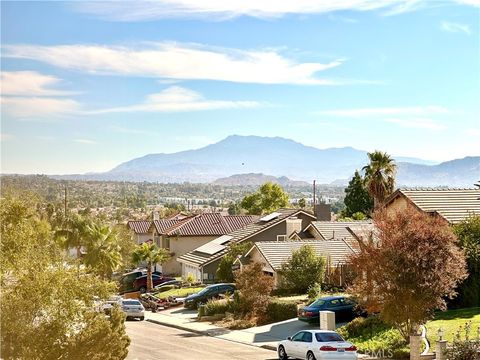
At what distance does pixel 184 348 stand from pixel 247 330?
6.18m

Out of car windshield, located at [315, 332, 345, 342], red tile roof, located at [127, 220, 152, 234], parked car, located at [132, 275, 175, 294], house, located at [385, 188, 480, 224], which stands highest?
house, located at [385, 188, 480, 224]

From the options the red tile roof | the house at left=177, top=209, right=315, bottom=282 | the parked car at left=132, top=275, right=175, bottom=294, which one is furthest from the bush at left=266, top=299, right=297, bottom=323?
the red tile roof

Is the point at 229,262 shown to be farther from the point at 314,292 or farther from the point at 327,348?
the point at 327,348

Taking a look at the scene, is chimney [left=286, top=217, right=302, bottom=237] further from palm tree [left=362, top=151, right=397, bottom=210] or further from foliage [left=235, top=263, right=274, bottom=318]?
foliage [left=235, top=263, right=274, bottom=318]

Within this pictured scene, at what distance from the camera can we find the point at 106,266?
60.1 m

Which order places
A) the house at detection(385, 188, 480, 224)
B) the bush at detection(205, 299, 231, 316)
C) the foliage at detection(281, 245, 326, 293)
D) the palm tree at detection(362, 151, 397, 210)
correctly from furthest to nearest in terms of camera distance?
1. the palm tree at detection(362, 151, 397, 210)
2. the foliage at detection(281, 245, 326, 293)
3. the bush at detection(205, 299, 231, 316)
4. the house at detection(385, 188, 480, 224)

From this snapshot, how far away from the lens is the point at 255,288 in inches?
1718

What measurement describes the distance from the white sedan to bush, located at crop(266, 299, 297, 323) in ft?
40.1

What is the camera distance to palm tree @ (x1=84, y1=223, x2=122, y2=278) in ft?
197

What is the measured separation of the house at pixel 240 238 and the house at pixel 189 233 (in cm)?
871

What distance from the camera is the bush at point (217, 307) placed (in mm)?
47375

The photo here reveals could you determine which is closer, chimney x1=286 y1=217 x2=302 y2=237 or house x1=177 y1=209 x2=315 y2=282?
chimney x1=286 y1=217 x2=302 y2=237

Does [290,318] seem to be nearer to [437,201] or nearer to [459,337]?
[437,201]

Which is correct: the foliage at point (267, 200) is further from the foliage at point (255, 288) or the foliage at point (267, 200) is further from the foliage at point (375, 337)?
the foliage at point (375, 337)
